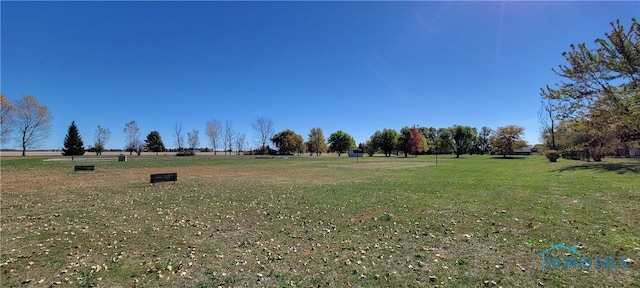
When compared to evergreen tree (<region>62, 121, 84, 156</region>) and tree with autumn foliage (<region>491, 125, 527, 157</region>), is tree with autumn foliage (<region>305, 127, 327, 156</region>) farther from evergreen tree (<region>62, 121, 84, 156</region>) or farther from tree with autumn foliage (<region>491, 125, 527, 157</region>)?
evergreen tree (<region>62, 121, 84, 156</region>)

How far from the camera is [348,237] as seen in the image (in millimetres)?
7211

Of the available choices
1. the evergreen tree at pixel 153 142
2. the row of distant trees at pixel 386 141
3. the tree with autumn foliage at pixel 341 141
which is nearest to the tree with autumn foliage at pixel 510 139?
the row of distant trees at pixel 386 141

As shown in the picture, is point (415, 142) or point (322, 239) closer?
point (322, 239)

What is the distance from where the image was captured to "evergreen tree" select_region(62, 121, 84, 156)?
6450 centimetres

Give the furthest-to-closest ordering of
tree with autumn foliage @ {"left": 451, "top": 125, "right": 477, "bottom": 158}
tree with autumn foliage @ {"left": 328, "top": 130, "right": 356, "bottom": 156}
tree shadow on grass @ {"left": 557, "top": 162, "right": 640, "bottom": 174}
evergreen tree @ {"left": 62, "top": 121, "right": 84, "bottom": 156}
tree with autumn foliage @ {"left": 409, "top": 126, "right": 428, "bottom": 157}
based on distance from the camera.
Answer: tree with autumn foliage @ {"left": 328, "top": 130, "right": 356, "bottom": 156}, tree with autumn foliage @ {"left": 451, "top": 125, "right": 477, "bottom": 158}, tree with autumn foliage @ {"left": 409, "top": 126, "right": 428, "bottom": 157}, evergreen tree @ {"left": 62, "top": 121, "right": 84, "bottom": 156}, tree shadow on grass @ {"left": 557, "top": 162, "right": 640, "bottom": 174}

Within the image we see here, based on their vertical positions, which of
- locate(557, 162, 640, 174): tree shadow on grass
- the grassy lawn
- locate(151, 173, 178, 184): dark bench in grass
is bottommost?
the grassy lawn

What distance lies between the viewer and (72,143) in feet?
213

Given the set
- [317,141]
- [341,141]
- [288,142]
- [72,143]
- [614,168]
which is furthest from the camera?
[341,141]

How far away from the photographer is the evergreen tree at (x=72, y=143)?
64.5 meters

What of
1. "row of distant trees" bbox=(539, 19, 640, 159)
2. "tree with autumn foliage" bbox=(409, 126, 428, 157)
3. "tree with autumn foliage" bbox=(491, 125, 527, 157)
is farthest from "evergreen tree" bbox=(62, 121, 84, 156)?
"tree with autumn foliage" bbox=(491, 125, 527, 157)

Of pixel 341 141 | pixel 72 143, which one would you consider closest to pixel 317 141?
pixel 341 141

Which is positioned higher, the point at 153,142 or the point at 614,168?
the point at 153,142

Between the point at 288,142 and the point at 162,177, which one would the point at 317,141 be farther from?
the point at 162,177

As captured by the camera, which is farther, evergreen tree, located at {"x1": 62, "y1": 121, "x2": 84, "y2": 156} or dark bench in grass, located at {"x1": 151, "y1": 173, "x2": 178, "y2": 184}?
evergreen tree, located at {"x1": 62, "y1": 121, "x2": 84, "y2": 156}
